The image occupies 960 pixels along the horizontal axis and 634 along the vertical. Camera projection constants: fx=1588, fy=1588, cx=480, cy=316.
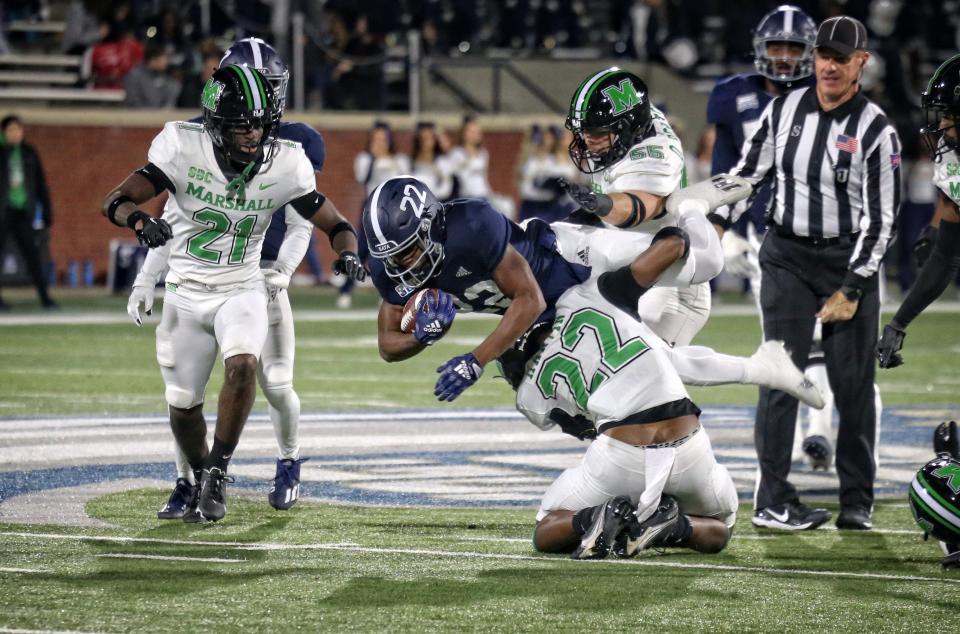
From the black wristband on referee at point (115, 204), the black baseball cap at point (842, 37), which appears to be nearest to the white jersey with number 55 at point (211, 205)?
the black wristband on referee at point (115, 204)

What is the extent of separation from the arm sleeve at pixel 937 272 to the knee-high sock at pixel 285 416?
238cm

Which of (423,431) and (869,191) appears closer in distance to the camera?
(869,191)

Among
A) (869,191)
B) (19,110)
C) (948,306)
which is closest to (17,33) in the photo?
(19,110)

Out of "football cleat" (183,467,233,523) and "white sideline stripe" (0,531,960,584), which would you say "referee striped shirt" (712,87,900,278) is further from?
"football cleat" (183,467,233,523)

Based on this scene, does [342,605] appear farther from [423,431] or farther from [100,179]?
[100,179]

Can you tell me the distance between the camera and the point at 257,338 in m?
6.05

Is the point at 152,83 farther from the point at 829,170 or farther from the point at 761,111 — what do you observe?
the point at 829,170

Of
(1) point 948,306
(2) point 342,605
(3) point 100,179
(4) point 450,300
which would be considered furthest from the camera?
(3) point 100,179

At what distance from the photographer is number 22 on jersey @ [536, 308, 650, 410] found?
5219 millimetres

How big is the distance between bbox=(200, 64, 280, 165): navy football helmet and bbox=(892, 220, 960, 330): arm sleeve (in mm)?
2487

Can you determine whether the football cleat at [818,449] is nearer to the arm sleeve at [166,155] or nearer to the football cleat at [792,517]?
the football cleat at [792,517]

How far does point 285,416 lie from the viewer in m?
6.40

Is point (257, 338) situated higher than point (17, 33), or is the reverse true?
point (17, 33)

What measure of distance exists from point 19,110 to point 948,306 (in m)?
11.0
